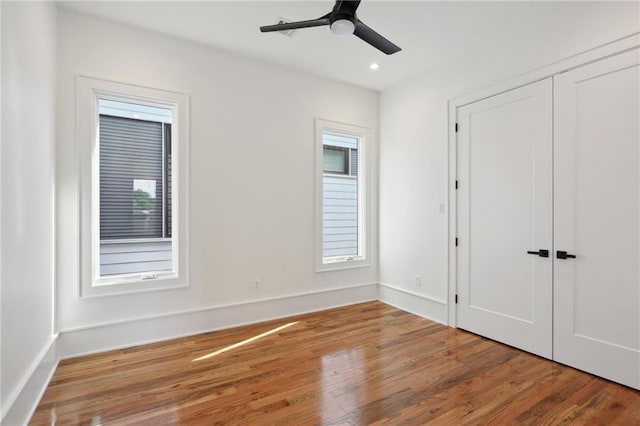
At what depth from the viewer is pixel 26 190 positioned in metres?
2.03

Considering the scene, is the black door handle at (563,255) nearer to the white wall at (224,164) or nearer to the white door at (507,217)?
the white door at (507,217)

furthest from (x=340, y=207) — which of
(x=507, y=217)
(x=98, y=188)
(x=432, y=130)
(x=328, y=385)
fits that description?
(x=98, y=188)

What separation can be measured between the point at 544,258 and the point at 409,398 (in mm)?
1760

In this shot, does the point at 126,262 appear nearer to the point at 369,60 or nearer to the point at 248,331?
the point at 248,331

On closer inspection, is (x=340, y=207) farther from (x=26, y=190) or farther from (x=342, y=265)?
(x=26, y=190)

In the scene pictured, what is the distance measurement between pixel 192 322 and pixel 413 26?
12.2ft

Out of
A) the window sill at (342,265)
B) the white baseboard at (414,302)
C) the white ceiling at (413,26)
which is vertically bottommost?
the white baseboard at (414,302)

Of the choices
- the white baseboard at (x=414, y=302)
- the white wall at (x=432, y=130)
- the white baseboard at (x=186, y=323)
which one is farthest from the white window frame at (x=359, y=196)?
the white baseboard at (x=414, y=302)

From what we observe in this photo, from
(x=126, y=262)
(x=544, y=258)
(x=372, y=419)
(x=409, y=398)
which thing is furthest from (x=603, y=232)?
(x=126, y=262)

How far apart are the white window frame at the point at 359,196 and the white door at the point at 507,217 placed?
1369mm

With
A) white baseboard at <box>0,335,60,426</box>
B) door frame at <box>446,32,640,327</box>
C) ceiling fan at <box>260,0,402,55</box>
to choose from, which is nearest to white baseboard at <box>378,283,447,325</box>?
door frame at <box>446,32,640,327</box>

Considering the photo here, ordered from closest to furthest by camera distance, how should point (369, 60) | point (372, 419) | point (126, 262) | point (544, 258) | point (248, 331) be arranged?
point (372, 419) < point (544, 258) < point (126, 262) < point (248, 331) < point (369, 60)

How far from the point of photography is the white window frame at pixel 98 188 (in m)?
2.91

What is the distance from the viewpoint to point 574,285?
267cm
